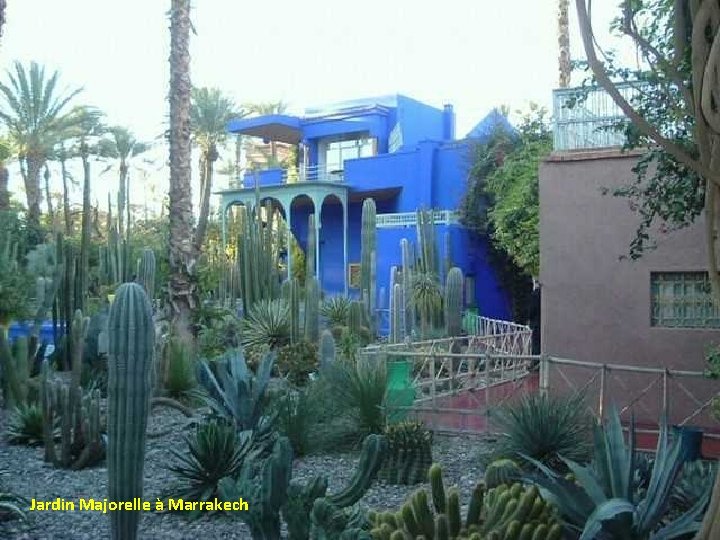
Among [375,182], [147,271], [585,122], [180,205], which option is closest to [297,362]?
[147,271]

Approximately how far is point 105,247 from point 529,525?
19.6 m

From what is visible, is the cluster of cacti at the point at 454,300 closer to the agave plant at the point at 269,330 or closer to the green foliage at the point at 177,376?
the agave plant at the point at 269,330

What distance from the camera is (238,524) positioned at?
19.6 ft

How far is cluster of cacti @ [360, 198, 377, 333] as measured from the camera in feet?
58.9

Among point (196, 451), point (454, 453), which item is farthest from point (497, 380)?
point (196, 451)

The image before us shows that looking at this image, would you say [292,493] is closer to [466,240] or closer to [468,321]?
[468,321]

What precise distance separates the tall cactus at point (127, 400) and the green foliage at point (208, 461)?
120 cm

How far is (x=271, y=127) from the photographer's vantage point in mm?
31672

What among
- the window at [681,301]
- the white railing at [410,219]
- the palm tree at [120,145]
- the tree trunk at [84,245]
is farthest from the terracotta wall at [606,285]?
the palm tree at [120,145]

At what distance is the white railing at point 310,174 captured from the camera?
98.8 ft

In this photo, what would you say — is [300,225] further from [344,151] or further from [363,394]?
[363,394]

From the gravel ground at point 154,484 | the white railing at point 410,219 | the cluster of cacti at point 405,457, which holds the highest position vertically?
the white railing at point 410,219

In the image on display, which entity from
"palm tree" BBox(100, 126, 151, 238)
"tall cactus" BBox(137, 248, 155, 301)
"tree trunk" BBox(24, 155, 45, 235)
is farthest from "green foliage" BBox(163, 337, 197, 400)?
"palm tree" BBox(100, 126, 151, 238)

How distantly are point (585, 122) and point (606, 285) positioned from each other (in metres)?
2.35
